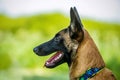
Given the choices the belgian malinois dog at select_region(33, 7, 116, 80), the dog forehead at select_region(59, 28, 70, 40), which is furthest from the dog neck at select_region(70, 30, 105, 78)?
the dog forehead at select_region(59, 28, 70, 40)

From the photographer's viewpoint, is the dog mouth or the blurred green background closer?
the dog mouth

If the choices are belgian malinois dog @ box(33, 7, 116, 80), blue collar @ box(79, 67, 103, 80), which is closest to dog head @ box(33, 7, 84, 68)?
belgian malinois dog @ box(33, 7, 116, 80)

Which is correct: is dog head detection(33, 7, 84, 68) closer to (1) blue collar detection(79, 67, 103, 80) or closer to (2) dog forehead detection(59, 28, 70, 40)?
(2) dog forehead detection(59, 28, 70, 40)

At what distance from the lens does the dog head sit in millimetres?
2062

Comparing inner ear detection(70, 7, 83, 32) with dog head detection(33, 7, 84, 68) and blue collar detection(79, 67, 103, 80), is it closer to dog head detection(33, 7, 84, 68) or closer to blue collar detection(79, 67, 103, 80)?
dog head detection(33, 7, 84, 68)

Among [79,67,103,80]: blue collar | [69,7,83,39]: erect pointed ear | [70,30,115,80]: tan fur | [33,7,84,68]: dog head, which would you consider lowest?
[79,67,103,80]: blue collar

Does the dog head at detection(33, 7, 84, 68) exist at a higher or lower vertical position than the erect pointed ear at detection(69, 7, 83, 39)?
lower

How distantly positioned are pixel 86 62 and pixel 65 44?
0.19 m

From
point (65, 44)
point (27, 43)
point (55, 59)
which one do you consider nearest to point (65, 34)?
point (65, 44)

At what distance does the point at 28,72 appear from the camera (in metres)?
2.37

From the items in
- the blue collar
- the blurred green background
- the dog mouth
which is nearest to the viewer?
the blue collar

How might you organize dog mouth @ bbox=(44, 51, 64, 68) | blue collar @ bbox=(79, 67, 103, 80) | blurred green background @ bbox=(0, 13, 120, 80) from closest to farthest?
blue collar @ bbox=(79, 67, 103, 80) → dog mouth @ bbox=(44, 51, 64, 68) → blurred green background @ bbox=(0, 13, 120, 80)

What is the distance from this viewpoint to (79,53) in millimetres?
2057

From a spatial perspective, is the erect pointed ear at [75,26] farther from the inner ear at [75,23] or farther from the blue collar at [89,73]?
the blue collar at [89,73]
